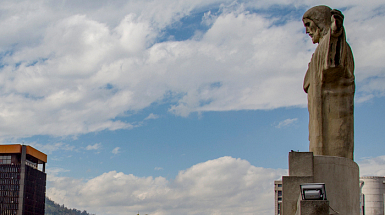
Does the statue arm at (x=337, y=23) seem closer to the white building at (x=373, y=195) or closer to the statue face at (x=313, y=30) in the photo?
the statue face at (x=313, y=30)

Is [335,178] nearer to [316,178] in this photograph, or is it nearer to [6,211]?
[316,178]

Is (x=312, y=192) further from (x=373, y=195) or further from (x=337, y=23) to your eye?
(x=373, y=195)

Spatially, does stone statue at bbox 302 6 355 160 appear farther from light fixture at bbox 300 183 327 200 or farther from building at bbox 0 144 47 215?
building at bbox 0 144 47 215

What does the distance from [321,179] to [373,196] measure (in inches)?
2460

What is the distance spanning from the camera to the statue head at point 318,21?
70.5ft

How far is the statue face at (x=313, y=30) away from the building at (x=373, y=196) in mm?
59158

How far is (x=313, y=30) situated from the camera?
2195cm

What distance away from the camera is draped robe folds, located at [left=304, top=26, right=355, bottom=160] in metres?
20.5

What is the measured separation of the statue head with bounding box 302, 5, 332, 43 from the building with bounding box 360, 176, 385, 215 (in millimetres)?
59378

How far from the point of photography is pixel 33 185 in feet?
575

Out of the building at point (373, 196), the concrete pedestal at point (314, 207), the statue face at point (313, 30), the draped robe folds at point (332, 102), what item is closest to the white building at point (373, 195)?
the building at point (373, 196)

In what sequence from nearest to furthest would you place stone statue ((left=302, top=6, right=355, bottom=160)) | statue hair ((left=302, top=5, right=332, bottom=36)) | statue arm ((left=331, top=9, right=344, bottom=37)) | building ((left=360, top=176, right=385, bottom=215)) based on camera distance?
statue arm ((left=331, top=9, right=344, bottom=37)), stone statue ((left=302, top=6, right=355, bottom=160)), statue hair ((left=302, top=5, right=332, bottom=36)), building ((left=360, top=176, right=385, bottom=215))

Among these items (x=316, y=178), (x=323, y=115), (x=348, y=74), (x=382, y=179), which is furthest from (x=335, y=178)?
(x=382, y=179)

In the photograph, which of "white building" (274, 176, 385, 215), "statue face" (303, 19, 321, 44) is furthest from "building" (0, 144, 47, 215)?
"statue face" (303, 19, 321, 44)
